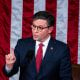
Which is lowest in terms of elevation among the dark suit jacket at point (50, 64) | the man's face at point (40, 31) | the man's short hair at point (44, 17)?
the dark suit jacket at point (50, 64)

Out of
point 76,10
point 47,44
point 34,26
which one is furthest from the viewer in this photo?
point 76,10

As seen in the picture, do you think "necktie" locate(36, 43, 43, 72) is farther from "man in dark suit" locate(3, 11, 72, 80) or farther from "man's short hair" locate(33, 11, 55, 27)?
"man's short hair" locate(33, 11, 55, 27)

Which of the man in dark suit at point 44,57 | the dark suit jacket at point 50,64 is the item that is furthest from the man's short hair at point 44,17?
the dark suit jacket at point 50,64

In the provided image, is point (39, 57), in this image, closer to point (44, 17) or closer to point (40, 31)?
point (40, 31)

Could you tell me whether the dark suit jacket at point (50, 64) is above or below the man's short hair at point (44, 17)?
below

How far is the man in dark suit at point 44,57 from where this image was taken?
1.57 meters

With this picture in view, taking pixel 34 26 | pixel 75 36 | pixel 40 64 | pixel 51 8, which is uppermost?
pixel 51 8

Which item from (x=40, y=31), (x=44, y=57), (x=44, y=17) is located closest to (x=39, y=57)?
(x=44, y=57)

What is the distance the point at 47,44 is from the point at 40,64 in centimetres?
19

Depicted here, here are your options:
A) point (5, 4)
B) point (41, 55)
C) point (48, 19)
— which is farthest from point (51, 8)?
point (41, 55)

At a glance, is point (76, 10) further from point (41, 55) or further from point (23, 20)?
point (41, 55)

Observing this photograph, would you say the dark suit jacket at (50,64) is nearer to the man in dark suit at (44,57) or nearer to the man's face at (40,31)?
the man in dark suit at (44,57)

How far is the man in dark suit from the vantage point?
1566 millimetres

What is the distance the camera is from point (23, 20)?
7.47 ft
